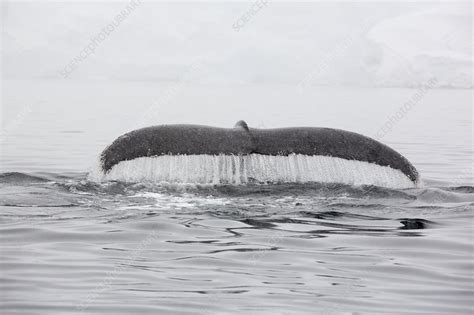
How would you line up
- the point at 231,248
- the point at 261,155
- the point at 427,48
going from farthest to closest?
1. the point at 427,48
2. the point at 261,155
3. the point at 231,248

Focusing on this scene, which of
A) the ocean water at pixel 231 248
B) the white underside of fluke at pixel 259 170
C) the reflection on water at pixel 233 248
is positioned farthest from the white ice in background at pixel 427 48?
the reflection on water at pixel 233 248

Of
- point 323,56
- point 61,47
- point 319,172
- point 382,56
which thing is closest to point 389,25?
point 323,56

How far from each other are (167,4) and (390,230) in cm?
9338

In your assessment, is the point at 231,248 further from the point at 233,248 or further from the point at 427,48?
the point at 427,48

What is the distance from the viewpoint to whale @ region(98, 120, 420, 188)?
28.2 feet

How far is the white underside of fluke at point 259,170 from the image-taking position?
8.66 m

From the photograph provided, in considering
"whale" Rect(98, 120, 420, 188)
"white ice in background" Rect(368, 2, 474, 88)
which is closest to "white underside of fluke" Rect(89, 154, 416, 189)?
"whale" Rect(98, 120, 420, 188)

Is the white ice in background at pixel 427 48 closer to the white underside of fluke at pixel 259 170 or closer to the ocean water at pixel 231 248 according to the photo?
the ocean water at pixel 231 248

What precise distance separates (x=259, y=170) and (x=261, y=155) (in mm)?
182

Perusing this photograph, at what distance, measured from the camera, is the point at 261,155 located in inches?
349

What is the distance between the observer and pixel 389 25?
7362 centimetres

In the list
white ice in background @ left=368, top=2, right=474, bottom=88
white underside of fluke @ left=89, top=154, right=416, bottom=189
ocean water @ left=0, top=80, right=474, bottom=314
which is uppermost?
white ice in background @ left=368, top=2, right=474, bottom=88

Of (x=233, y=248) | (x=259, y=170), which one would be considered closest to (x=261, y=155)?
(x=259, y=170)

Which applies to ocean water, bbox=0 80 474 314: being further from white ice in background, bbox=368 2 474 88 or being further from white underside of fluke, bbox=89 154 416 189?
white ice in background, bbox=368 2 474 88
